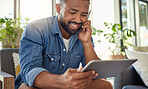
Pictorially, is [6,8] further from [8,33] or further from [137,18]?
[137,18]

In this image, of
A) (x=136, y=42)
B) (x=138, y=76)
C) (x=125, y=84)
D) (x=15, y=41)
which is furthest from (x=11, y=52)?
(x=136, y=42)

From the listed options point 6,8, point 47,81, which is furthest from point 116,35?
point 47,81

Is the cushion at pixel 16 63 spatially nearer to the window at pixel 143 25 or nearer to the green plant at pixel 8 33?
the green plant at pixel 8 33

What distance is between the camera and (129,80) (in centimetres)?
169

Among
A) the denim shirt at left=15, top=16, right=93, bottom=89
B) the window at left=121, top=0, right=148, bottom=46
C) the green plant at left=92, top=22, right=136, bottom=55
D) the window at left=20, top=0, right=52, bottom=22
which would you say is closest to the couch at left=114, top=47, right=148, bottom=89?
the denim shirt at left=15, top=16, right=93, bottom=89

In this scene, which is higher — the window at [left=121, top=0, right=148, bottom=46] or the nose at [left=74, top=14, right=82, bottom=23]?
the window at [left=121, top=0, right=148, bottom=46]

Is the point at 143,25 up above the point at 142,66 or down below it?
above

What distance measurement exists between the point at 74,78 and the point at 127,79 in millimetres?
1017

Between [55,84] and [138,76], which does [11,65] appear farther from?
[138,76]

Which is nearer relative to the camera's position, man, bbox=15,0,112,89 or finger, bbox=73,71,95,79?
finger, bbox=73,71,95,79

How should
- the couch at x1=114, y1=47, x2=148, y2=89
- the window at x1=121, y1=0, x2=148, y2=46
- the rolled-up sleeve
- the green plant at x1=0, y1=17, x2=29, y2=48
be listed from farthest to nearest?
the window at x1=121, y1=0, x2=148, y2=46
the green plant at x1=0, y1=17, x2=29, y2=48
the couch at x1=114, y1=47, x2=148, y2=89
the rolled-up sleeve

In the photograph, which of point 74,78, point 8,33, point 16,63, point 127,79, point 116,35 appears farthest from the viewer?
point 116,35

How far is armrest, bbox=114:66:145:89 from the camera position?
5.35ft

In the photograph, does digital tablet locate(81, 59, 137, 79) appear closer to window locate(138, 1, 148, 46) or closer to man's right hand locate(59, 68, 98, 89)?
man's right hand locate(59, 68, 98, 89)
